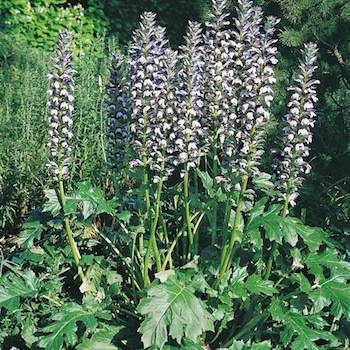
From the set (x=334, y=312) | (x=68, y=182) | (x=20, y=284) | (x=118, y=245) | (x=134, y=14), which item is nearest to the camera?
(x=334, y=312)

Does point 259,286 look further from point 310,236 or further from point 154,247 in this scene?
point 154,247

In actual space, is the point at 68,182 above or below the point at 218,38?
below

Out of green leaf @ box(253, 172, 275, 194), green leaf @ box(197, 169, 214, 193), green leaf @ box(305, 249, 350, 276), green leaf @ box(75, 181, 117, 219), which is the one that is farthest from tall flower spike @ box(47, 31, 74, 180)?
green leaf @ box(305, 249, 350, 276)

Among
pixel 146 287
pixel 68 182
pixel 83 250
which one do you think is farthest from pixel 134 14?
pixel 146 287

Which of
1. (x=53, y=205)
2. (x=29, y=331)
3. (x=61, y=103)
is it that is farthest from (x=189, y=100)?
(x=29, y=331)

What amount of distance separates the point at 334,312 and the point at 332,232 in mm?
1060

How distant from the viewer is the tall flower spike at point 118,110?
4.33m

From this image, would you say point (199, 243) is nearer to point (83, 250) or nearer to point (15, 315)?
point (83, 250)

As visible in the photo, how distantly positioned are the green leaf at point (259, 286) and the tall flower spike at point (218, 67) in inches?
31.5

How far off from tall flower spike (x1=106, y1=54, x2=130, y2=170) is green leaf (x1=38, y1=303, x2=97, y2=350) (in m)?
0.94

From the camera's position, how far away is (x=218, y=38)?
4.06 m

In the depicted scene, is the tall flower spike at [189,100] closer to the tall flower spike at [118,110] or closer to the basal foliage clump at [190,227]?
the basal foliage clump at [190,227]

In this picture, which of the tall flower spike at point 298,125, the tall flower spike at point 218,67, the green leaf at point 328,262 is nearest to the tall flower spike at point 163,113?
the tall flower spike at point 218,67

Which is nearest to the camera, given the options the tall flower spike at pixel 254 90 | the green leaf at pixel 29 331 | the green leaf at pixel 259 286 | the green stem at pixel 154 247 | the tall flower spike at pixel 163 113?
the tall flower spike at pixel 254 90
